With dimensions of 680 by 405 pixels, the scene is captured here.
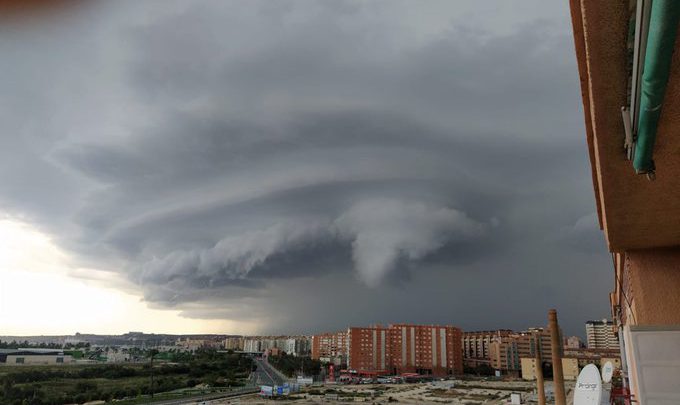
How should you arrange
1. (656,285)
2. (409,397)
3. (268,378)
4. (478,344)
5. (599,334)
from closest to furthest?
(656,285)
(409,397)
(268,378)
(478,344)
(599,334)

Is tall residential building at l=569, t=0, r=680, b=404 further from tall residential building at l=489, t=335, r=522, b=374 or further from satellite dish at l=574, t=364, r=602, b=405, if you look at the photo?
tall residential building at l=489, t=335, r=522, b=374

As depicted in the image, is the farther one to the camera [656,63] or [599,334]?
[599,334]

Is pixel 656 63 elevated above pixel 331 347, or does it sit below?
above

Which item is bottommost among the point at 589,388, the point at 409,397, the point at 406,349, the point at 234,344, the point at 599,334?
the point at 234,344

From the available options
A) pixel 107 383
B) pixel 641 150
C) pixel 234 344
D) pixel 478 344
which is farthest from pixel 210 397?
pixel 234 344

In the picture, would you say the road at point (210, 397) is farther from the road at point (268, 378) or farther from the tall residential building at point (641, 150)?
the tall residential building at point (641, 150)

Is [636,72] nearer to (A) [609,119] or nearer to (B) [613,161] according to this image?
(A) [609,119]

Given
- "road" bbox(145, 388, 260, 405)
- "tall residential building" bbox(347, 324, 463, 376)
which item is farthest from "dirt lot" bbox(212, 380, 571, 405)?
"tall residential building" bbox(347, 324, 463, 376)

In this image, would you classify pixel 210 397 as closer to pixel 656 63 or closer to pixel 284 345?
pixel 656 63

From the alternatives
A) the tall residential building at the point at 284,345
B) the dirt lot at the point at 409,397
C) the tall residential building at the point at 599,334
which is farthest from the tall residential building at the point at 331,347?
the tall residential building at the point at 599,334
